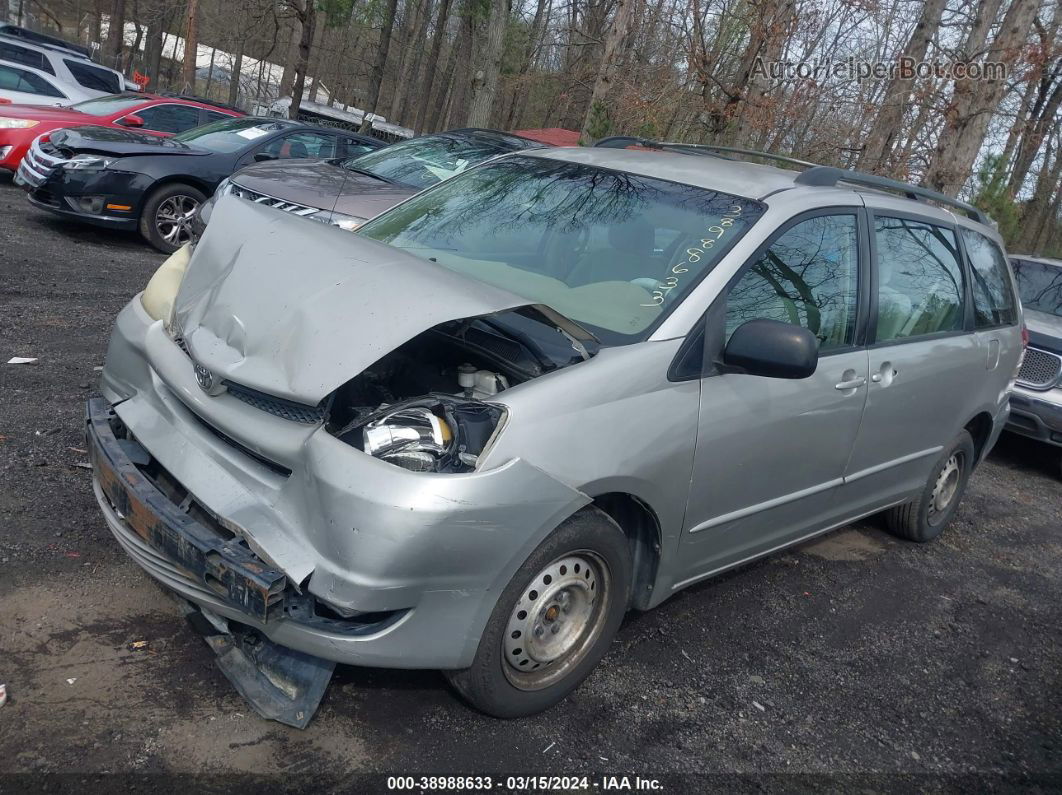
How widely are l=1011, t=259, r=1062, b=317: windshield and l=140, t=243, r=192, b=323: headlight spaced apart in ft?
26.6

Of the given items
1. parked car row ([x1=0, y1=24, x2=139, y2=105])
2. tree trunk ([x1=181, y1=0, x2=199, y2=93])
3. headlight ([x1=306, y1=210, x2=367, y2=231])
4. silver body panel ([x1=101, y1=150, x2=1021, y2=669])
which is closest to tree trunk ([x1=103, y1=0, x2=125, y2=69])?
tree trunk ([x1=181, y1=0, x2=199, y2=93])

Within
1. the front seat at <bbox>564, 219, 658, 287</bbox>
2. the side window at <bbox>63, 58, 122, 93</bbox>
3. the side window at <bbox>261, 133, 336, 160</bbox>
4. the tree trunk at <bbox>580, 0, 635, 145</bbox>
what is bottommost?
the side window at <bbox>63, 58, 122, 93</bbox>

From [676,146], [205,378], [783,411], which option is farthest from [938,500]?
[205,378]

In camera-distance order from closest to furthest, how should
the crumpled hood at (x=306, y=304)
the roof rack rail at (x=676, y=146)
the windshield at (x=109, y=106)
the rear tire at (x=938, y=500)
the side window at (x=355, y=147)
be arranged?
the crumpled hood at (x=306, y=304) < the roof rack rail at (x=676, y=146) < the rear tire at (x=938, y=500) < the side window at (x=355, y=147) < the windshield at (x=109, y=106)

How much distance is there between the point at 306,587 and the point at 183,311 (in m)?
1.24

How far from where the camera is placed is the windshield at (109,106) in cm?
1223

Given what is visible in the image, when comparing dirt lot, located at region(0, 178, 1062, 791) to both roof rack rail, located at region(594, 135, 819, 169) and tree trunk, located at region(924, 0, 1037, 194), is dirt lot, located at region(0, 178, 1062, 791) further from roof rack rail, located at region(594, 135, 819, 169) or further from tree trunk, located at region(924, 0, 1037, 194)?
tree trunk, located at region(924, 0, 1037, 194)

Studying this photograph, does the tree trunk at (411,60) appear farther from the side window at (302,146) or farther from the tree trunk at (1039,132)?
the side window at (302,146)

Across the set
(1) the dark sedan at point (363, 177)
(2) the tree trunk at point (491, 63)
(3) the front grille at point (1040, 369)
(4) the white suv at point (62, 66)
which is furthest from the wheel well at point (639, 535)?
(4) the white suv at point (62, 66)

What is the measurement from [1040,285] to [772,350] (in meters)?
7.60

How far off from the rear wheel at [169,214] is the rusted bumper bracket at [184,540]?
7.12 metres

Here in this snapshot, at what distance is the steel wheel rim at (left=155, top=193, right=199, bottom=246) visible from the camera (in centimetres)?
969

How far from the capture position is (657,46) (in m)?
20.7

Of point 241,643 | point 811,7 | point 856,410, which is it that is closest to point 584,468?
point 241,643
